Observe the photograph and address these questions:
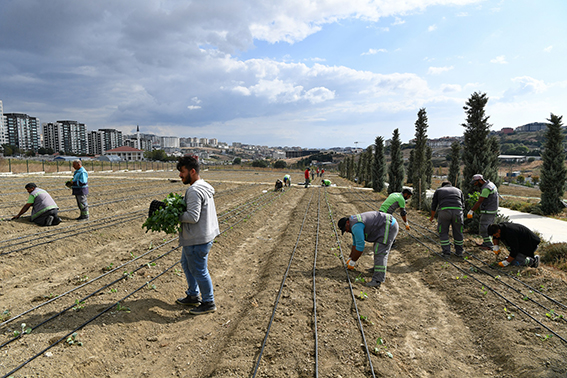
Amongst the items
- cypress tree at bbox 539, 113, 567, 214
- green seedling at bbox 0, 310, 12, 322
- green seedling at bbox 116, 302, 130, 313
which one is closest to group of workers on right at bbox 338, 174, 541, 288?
green seedling at bbox 116, 302, 130, 313

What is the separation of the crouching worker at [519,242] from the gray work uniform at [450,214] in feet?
2.45

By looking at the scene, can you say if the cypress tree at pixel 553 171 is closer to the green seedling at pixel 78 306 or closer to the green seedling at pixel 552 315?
the green seedling at pixel 552 315

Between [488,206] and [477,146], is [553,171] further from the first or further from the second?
[488,206]

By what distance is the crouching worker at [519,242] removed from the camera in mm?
5875

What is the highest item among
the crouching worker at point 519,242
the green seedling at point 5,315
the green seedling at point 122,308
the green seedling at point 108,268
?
the crouching worker at point 519,242

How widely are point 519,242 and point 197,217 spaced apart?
6.14 m

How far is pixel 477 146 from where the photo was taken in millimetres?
10188

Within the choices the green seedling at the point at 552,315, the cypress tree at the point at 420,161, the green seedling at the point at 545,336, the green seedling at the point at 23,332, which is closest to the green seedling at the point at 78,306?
the green seedling at the point at 23,332

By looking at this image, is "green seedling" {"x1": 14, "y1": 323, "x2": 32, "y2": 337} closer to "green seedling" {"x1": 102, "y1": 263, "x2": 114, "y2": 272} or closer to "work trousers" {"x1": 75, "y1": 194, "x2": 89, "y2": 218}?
"green seedling" {"x1": 102, "y1": 263, "x2": 114, "y2": 272}

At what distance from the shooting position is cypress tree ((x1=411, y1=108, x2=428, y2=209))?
15.4 meters

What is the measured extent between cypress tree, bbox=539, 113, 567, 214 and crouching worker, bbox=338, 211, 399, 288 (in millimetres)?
12441

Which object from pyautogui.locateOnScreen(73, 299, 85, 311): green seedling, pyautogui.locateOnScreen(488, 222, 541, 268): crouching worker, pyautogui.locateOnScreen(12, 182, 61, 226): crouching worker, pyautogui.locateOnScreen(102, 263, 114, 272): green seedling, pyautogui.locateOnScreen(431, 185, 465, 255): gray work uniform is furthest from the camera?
pyautogui.locateOnScreen(12, 182, 61, 226): crouching worker

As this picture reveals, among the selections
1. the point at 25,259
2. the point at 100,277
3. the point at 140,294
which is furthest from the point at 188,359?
the point at 25,259

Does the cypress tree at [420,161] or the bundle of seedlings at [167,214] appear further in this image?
the cypress tree at [420,161]
